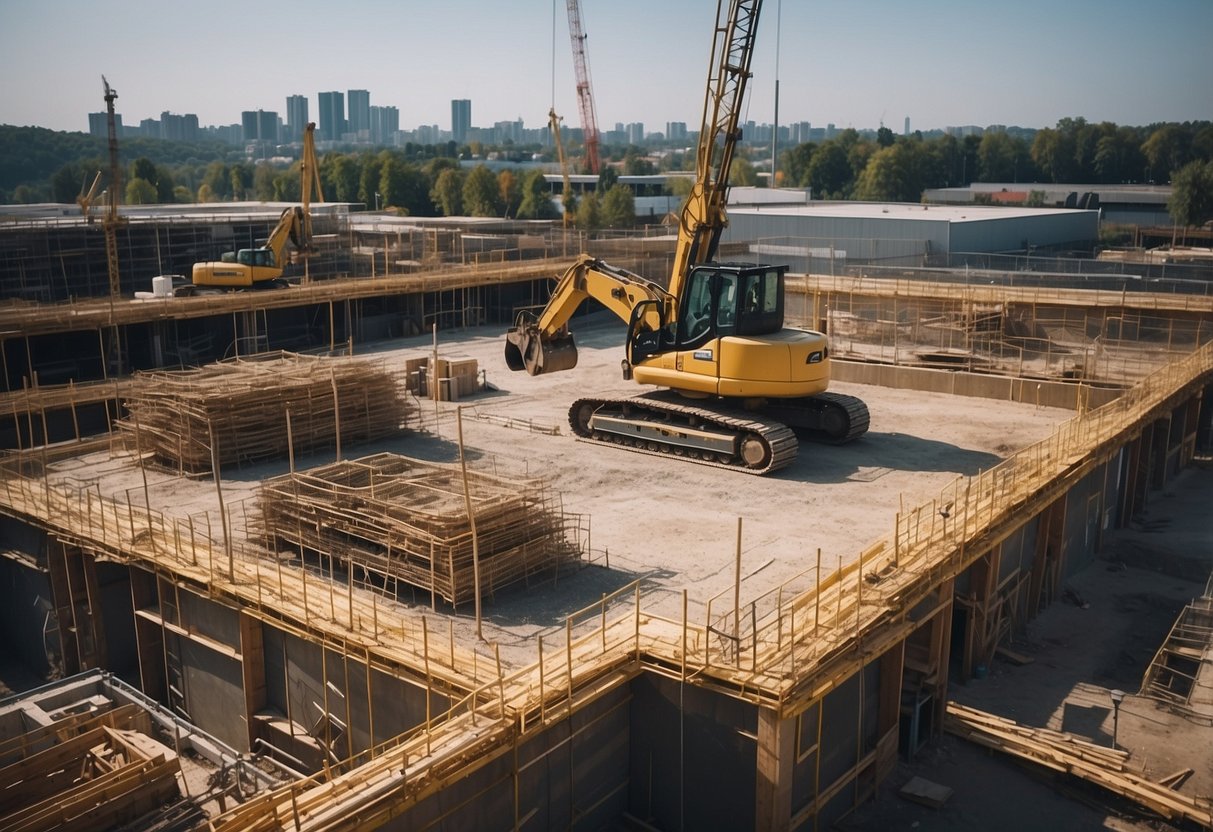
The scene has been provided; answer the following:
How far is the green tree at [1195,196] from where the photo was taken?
78.3 meters

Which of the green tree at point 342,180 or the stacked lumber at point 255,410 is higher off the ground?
the green tree at point 342,180

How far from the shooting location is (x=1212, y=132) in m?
104

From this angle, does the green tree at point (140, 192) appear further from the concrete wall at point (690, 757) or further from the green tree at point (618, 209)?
the concrete wall at point (690, 757)

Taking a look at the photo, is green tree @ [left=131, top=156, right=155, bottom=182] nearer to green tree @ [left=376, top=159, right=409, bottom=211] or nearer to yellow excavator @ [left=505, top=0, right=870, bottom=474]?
green tree @ [left=376, top=159, right=409, bottom=211]

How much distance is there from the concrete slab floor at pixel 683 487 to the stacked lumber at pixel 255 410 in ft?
1.69

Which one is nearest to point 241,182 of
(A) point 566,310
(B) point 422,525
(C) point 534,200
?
(C) point 534,200

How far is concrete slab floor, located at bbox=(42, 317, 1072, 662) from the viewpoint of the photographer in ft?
52.9

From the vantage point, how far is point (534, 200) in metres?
109

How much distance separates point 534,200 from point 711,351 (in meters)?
88.8

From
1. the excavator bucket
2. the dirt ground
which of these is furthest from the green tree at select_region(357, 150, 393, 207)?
the dirt ground

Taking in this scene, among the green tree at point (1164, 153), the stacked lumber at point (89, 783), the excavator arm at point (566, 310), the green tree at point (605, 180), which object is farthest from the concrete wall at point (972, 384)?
the green tree at point (1164, 153)

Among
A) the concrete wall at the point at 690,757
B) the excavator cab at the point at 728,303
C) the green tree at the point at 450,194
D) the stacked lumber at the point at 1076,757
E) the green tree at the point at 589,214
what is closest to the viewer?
the concrete wall at the point at 690,757

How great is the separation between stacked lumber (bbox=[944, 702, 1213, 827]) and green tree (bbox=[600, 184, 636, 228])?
3177 inches

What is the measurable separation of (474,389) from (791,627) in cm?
1877
